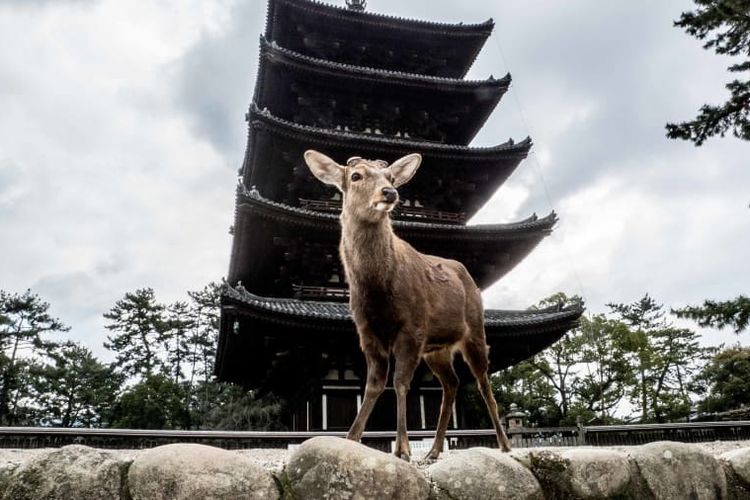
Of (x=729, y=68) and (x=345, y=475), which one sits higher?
(x=729, y=68)

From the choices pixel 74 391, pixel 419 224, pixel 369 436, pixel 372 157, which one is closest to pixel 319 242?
pixel 419 224

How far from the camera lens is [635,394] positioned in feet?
111

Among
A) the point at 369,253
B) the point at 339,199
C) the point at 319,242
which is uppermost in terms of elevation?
the point at 339,199

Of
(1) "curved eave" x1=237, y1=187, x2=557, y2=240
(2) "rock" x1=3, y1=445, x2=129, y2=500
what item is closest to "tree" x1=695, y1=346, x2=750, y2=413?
(1) "curved eave" x1=237, y1=187, x2=557, y2=240

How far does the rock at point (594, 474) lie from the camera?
312 centimetres

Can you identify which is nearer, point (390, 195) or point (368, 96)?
point (390, 195)

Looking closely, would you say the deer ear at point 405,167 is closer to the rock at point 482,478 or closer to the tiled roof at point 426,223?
the rock at point 482,478

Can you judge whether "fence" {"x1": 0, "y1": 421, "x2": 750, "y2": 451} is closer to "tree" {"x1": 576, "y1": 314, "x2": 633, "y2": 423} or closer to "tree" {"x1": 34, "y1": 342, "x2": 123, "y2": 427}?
"tree" {"x1": 576, "y1": 314, "x2": 633, "y2": 423}

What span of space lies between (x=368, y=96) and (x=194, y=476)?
1628 cm

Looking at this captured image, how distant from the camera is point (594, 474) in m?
3.16

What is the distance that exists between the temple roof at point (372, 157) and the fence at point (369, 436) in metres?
7.38

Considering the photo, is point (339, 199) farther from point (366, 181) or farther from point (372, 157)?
point (366, 181)

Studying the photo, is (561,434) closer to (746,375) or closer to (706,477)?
(706,477)

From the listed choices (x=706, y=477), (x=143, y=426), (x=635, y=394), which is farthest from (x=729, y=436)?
(x=143, y=426)
